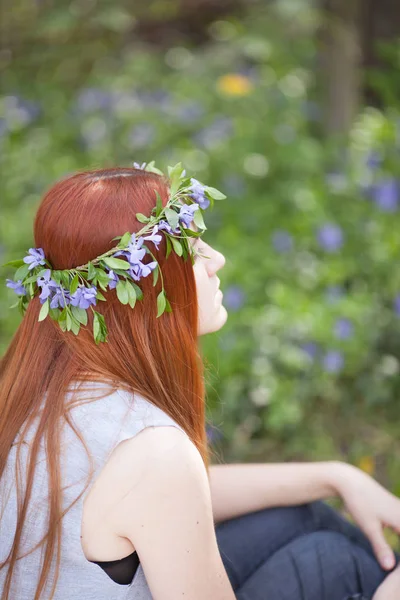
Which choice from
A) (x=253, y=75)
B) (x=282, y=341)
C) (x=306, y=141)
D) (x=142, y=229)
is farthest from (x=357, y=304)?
(x=253, y=75)

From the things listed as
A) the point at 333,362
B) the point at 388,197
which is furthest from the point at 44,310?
the point at 388,197

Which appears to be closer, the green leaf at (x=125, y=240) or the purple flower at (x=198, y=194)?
the green leaf at (x=125, y=240)

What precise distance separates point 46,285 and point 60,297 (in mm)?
32

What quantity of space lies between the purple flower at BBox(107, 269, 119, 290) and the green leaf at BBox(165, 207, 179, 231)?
134 millimetres

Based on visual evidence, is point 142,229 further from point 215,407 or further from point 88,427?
point 215,407

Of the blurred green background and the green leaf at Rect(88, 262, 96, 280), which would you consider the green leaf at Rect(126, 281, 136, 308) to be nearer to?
the green leaf at Rect(88, 262, 96, 280)

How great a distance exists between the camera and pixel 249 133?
3803mm

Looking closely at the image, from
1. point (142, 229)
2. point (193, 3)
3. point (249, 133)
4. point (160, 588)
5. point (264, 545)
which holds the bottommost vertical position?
point (264, 545)

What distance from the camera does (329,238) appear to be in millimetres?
3094

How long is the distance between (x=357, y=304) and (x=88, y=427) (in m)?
1.69

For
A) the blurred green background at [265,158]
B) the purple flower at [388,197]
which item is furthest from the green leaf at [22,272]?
the purple flower at [388,197]

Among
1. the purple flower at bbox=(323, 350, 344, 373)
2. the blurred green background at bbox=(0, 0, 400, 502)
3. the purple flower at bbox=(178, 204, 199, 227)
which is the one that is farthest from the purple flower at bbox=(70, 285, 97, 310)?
the purple flower at bbox=(323, 350, 344, 373)

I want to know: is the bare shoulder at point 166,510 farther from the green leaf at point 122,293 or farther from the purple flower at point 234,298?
the purple flower at point 234,298

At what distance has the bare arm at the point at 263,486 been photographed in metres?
1.83
